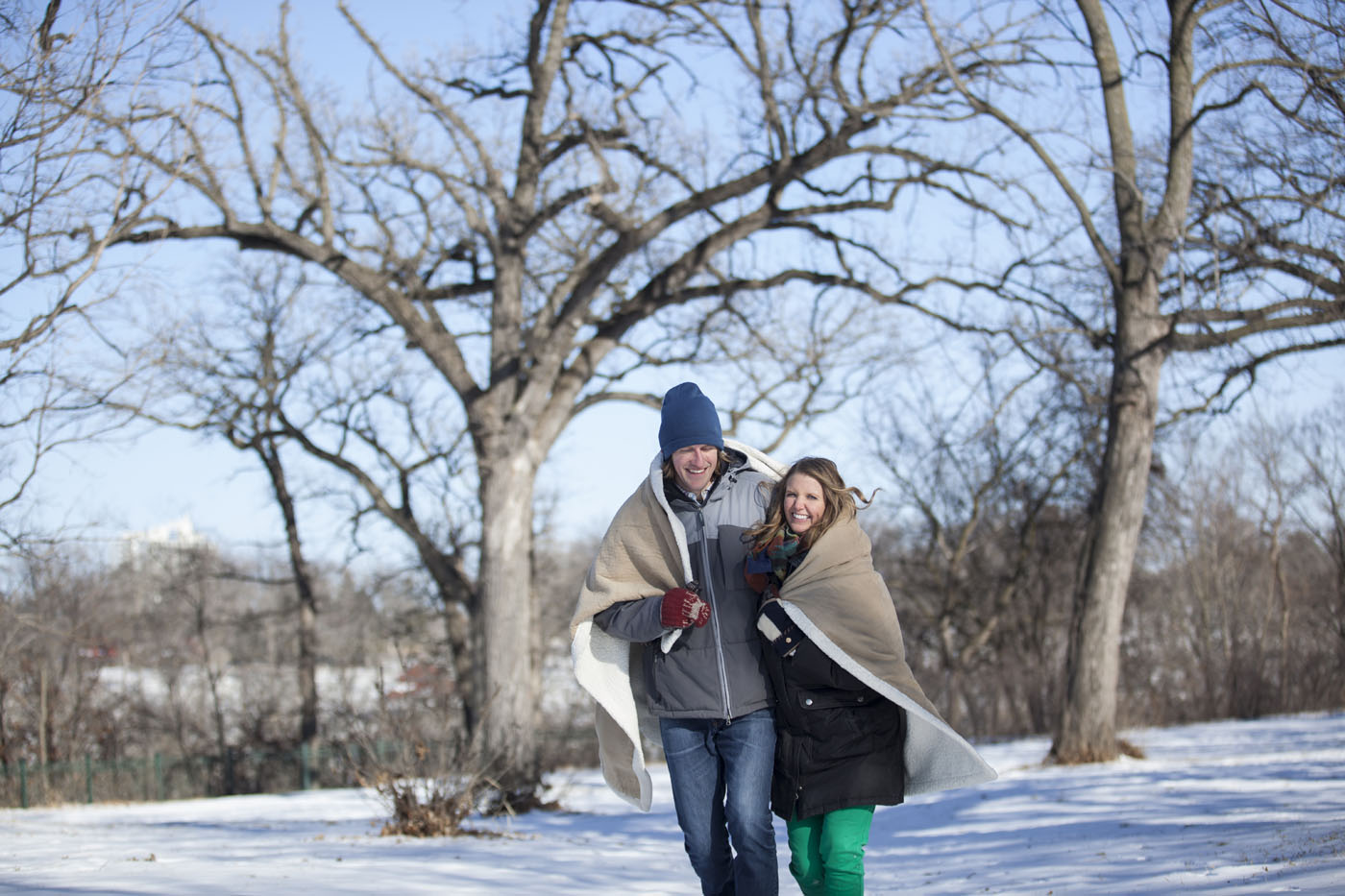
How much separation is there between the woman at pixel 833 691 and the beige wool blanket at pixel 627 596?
0.28 m

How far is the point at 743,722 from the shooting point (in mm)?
3469

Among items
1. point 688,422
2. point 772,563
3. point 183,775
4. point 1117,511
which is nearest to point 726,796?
point 772,563

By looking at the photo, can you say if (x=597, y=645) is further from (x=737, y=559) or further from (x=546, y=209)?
(x=546, y=209)

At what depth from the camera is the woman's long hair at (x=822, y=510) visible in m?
3.59

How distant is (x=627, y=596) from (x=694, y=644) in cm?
27

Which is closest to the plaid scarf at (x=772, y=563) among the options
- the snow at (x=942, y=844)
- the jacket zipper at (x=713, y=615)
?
the jacket zipper at (x=713, y=615)

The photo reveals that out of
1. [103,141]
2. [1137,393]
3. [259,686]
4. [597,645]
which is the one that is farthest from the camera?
[259,686]

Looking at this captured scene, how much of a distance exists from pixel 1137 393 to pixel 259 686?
98.1ft

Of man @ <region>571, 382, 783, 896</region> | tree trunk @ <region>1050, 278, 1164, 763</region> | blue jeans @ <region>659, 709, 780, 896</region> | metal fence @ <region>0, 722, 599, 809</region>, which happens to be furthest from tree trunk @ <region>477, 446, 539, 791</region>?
blue jeans @ <region>659, 709, 780, 896</region>

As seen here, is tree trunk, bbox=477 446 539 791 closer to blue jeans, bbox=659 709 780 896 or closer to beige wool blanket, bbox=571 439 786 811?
beige wool blanket, bbox=571 439 786 811

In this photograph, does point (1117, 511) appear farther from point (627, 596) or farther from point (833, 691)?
point (627, 596)

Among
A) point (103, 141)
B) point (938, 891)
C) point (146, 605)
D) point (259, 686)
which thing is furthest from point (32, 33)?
point (259, 686)

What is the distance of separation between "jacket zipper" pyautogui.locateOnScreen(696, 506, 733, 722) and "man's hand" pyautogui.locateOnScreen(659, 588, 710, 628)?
0.09 metres

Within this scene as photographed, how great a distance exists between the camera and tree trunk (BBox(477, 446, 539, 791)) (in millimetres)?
10570
